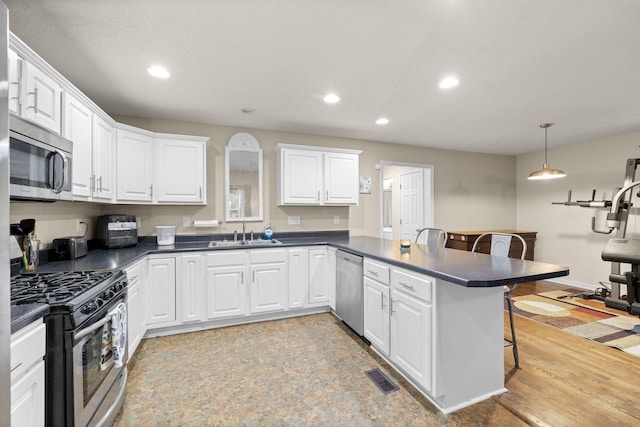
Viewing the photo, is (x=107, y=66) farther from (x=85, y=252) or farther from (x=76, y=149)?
(x=85, y=252)

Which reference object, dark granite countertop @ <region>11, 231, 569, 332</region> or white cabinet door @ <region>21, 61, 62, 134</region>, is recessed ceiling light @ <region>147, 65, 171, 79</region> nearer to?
white cabinet door @ <region>21, 61, 62, 134</region>

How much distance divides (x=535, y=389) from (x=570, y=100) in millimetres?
2819

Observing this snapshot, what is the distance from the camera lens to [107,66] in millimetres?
2256

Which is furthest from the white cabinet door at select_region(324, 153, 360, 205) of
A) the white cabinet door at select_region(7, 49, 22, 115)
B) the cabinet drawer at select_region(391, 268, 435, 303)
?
the white cabinet door at select_region(7, 49, 22, 115)

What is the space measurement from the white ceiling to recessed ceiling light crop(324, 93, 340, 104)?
0.09 meters

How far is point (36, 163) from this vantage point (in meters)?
1.57

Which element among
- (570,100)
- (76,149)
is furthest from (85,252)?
(570,100)

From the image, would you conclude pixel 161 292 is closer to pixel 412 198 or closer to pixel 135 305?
pixel 135 305

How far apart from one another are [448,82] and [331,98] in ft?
3.59

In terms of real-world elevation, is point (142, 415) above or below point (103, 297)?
below

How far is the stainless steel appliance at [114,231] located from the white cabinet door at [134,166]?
232 mm

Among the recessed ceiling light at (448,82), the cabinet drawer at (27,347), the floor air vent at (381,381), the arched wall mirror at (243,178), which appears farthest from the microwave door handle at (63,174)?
the recessed ceiling light at (448,82)

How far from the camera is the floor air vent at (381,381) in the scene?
2031mm

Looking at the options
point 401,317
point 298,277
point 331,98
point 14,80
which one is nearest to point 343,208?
point 298,277
